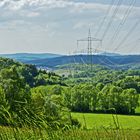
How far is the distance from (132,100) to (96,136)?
92996 millimetres

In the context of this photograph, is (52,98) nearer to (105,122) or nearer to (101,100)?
(105,122)

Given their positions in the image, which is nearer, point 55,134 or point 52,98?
point 55,134

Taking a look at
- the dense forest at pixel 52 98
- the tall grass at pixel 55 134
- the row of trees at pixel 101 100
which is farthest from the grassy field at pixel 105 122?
the row of trees at pixel 101 100

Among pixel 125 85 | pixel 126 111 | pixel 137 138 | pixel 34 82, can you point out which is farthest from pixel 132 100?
pixel 137 138

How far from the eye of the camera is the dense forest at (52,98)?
493 centimetres

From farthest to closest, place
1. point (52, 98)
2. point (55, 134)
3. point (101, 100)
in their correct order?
point (101, 100), point (52, 98), point (55, 134)

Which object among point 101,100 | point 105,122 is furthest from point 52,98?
point 101,100

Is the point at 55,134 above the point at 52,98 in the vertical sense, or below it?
above

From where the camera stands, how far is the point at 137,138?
558 cm

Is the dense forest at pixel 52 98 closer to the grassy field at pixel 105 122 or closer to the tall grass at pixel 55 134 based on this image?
the tall grass at pixel 55 134

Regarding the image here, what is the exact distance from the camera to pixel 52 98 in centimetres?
1655

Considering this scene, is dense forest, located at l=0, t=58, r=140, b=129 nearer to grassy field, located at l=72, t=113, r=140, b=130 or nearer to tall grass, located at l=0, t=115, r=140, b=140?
tall grass, located at l=0, t=115, r=140, b=140

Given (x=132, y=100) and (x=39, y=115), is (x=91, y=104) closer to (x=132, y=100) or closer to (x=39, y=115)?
(x=132, y=100)

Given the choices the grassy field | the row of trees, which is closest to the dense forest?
the row of trees
